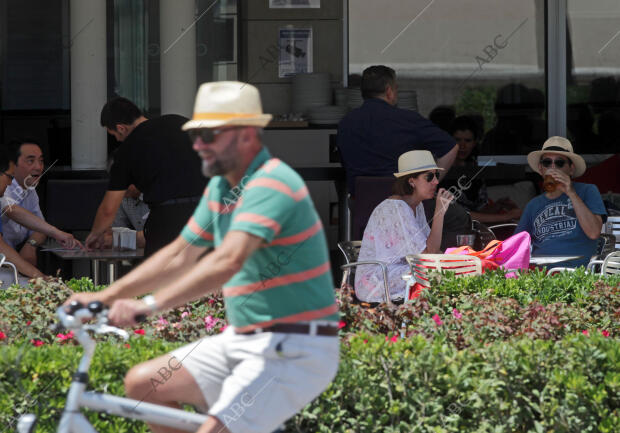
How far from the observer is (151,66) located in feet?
31.4

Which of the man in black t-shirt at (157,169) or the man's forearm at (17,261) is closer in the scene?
the man in black t-shirt at (157,169)

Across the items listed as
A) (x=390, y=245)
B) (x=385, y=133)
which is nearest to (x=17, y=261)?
(x=390, y=245)

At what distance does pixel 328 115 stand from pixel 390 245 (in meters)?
3.92

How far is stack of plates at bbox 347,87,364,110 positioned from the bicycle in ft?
23.4

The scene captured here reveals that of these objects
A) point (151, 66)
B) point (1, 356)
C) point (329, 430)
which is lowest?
point (329, 430)

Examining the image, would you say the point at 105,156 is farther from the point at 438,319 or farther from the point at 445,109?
the point at 438,319

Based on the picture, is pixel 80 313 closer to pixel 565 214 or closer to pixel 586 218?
pixel 586 218

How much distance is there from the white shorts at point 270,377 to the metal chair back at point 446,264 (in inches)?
95.9

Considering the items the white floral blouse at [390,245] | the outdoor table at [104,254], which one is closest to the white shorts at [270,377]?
the white floral blouse at [390,245]

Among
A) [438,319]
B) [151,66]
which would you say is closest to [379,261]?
[438,319]

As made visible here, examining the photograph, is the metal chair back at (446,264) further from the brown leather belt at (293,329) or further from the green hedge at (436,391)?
the brown leather belt at (293,329)

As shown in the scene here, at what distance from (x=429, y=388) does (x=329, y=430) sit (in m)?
0.36

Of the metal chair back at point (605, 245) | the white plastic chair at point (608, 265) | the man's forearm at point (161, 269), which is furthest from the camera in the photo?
the metal chair back at point (605, 245)

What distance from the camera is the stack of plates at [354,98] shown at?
31.9ft
